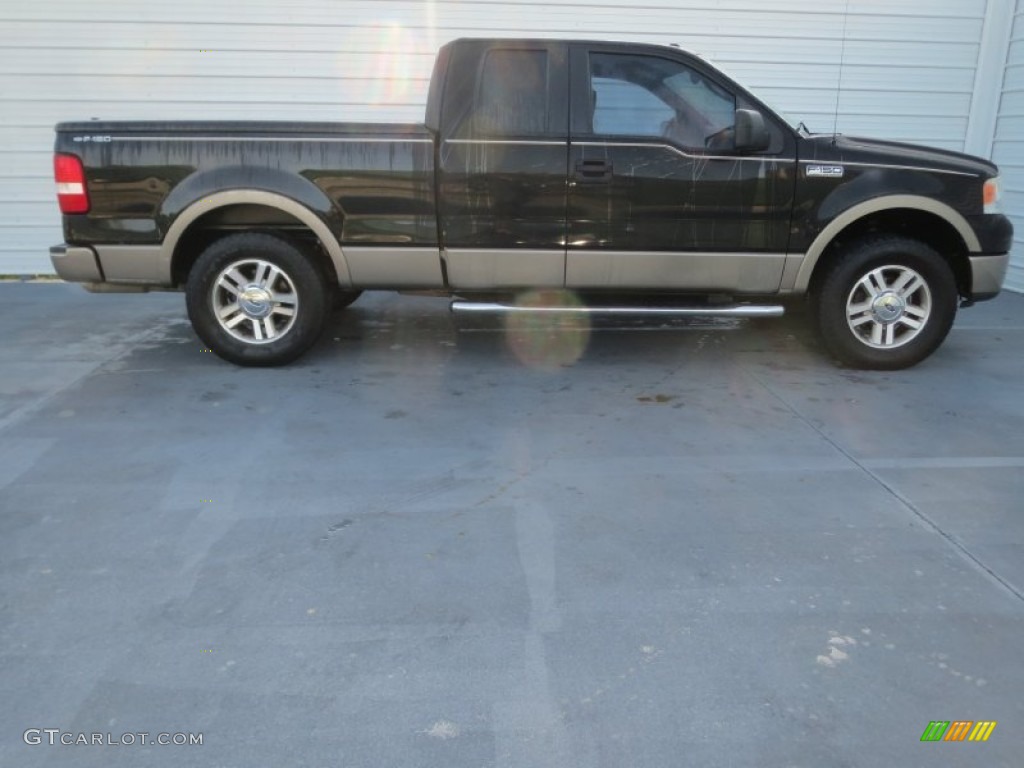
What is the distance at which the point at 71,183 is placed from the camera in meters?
4.96

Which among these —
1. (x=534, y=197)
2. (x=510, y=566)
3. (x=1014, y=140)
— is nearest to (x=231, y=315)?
(x=534, y=197)

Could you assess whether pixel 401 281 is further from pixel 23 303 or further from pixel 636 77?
pixel 23 303

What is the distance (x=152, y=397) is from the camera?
4.85 meters

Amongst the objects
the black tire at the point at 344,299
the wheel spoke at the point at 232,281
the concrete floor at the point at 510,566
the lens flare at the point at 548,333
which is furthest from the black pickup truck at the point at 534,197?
the black tire at the point at 344,299

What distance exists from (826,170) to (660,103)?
110cm

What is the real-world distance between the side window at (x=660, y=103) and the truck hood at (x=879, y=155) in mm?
550

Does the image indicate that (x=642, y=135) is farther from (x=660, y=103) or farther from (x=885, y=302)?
(x=885, y=302)

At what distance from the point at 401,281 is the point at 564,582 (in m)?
2.85

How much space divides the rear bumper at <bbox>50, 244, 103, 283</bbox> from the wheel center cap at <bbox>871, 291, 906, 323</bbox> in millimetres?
4924

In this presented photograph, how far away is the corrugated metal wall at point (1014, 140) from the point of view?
8258 mm

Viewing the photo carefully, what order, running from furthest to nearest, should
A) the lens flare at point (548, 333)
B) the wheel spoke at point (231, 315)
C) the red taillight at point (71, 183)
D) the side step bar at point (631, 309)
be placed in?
the lens flare at point (548, 333)
the wheel spoke at point (231, 315)
the side step bar at point (631, 309)
the red taillight at point (71, 183)

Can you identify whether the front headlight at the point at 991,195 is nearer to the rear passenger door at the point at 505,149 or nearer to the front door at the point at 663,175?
the front door at the point at 663,175

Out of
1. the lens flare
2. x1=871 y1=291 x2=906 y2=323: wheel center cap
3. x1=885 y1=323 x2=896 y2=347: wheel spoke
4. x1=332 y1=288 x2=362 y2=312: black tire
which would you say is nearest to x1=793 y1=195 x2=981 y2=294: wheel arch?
x1=871 y1=291 x2=906 y2=323: wheel center cap

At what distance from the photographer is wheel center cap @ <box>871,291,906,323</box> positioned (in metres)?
5.23
